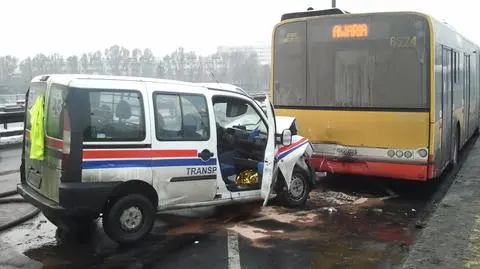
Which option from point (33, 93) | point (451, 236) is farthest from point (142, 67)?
point (451, 236)

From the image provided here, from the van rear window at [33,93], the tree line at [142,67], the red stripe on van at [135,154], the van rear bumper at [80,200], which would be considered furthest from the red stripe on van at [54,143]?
the tree line at [142,67]

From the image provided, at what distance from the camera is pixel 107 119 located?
19.3 ft

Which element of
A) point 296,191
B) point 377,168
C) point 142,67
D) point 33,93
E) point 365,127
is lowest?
point 296,191

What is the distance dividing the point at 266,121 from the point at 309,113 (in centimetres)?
189

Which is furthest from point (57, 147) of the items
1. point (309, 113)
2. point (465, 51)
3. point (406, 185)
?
point (465, 51)

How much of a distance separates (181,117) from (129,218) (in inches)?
52.5

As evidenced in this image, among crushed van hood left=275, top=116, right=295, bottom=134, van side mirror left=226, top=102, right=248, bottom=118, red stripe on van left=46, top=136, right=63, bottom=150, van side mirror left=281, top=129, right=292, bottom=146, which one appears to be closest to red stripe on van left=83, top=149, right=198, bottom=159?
red stripe on van left=46, top=136, right=63, bottom=150

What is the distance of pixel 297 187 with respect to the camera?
26.8ft

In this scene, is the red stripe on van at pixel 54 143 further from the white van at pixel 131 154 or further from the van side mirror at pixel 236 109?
the van side mirror at pixel 236 109

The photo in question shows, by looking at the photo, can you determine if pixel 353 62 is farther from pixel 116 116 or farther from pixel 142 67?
pixel 142 67

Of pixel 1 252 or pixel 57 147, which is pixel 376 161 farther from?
pixel 1 252

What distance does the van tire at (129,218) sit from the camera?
599 centimetres

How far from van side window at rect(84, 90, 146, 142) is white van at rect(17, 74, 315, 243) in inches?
0.4

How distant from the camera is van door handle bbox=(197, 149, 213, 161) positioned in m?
6.69
